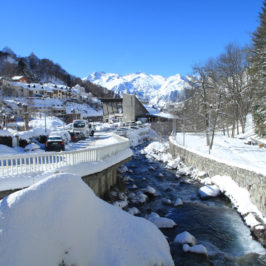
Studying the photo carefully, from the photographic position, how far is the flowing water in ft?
23.3

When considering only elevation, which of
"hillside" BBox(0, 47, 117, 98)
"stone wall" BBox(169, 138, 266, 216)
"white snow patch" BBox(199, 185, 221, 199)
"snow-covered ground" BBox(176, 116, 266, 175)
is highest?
"hillside" BBox(0, 47, 117, 98)

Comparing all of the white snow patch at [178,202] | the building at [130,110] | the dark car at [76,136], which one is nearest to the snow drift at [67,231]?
the white snow patch at [178,202]

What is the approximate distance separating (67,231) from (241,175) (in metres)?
10.5

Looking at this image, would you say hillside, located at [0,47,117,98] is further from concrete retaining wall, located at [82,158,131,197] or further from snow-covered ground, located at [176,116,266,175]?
concrete retaining wall, located at [82,158,131,197]

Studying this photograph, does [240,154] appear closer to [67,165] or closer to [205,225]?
[205,225]

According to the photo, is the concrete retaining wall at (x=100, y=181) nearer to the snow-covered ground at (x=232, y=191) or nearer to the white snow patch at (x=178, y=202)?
the white snow patch at (x=178, y=202)

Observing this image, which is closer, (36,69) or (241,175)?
(241,175)

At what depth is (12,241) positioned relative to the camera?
11.6 ft

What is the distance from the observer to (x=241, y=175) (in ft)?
38.3

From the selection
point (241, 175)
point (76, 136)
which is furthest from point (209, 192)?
point (76, 136)

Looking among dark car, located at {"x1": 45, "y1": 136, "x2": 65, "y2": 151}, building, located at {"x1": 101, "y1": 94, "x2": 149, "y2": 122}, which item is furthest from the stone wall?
building, located at {"x1": 101, "y1": 94, "x2": 149, "y2": 122}

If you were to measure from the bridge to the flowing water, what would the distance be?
257cm

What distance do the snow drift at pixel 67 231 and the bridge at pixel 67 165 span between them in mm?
3470

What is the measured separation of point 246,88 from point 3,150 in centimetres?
2731
